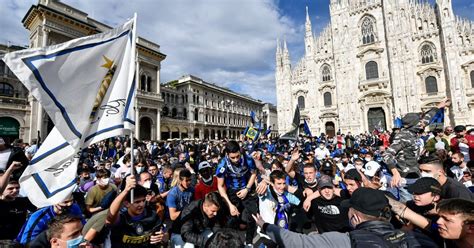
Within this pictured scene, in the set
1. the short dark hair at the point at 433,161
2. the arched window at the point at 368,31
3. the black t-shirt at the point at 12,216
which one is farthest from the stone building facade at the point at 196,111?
the short dark hair at the point at 433,161

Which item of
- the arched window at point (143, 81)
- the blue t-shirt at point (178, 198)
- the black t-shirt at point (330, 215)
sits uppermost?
the arched window at point (143, 81)

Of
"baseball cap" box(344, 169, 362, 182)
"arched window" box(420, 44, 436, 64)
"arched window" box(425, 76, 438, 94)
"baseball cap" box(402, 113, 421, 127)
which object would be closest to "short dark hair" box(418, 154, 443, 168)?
"baseball cap" box(344, 169, 362, 182)

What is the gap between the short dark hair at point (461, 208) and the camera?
176 cm

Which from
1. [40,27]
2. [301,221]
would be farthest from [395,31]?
[40,27]

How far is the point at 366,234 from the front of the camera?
1777 millimetres

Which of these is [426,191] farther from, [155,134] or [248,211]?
[155,134]

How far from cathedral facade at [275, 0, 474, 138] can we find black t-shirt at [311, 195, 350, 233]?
27.5 meters

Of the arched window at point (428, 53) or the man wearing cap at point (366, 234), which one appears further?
the arched window at point (428, 53)

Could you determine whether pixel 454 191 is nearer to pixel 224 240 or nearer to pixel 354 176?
pixel 354 176

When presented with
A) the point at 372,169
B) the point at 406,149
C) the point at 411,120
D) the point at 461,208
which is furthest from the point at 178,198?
the point at 372,169

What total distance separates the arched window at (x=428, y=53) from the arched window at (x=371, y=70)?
4486 millimetres

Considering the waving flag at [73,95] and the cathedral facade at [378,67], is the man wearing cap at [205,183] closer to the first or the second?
the waving flag at [73,95]

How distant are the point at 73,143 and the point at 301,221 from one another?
11.6ft

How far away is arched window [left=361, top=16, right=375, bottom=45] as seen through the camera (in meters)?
28.9
